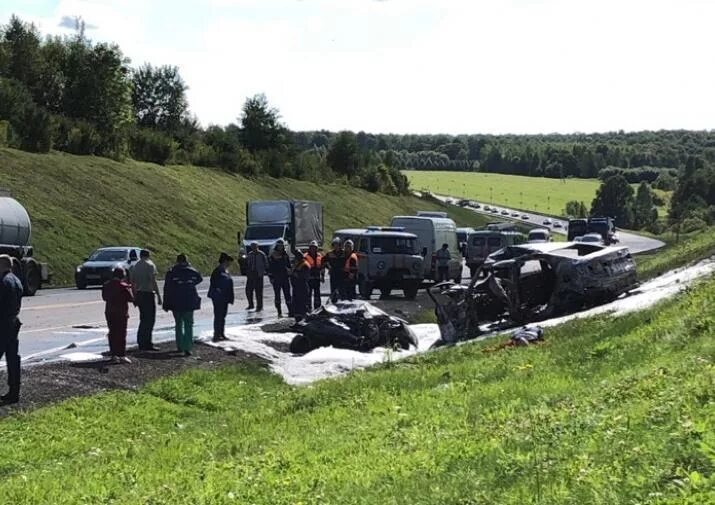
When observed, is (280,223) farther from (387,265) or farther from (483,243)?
→ (387,265)

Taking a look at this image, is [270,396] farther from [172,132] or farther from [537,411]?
[172,132]

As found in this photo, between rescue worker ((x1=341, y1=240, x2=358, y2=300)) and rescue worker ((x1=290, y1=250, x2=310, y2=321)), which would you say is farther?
rescue worker ((x1=341, y1=240, x2=358, y2=300))

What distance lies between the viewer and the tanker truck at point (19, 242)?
29609 millimetres

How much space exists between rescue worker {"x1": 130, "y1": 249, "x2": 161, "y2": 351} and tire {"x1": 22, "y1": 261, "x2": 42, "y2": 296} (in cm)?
1523

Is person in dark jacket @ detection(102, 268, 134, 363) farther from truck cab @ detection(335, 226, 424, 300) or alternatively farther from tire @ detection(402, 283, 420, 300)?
tire @ detection(402, 283, 420, 300)

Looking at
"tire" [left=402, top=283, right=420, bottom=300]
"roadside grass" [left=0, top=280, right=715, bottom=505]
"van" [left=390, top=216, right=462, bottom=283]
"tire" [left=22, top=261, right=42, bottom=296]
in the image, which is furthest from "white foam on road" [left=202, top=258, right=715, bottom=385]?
"van" [left=390, top=216, right=462, bottom=283]

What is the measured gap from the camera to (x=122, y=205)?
2090 inches

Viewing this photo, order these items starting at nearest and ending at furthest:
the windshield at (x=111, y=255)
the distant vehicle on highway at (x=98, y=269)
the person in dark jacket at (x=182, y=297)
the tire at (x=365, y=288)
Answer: the person in dark jacket at (x=182, y=297) < the tire at (x=365, y=288) < the distant vehicle on highway at (x=98, y=269) < the windshield at (x=111, y=255)

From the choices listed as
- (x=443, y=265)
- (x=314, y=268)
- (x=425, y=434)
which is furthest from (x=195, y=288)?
(x=443, y=265)

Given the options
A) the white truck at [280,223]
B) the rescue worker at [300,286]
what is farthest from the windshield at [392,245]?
the white truck at [280,223]

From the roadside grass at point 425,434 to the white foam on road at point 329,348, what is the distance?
1.71m

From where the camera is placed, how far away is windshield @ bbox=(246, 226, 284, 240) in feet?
138

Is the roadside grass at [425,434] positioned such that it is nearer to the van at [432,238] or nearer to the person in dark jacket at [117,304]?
the person in dark jacket at [117,304]

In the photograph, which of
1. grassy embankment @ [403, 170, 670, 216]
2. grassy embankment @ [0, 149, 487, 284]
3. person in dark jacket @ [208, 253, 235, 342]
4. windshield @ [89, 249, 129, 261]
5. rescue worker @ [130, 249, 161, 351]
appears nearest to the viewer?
rescue worker @ [130, 249, 161, 351]
